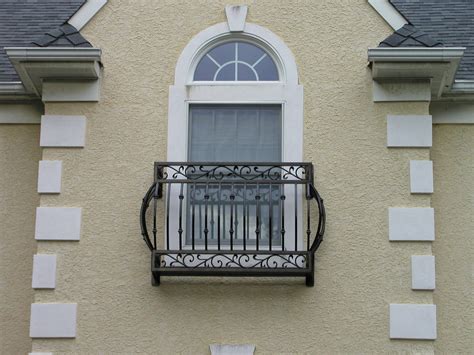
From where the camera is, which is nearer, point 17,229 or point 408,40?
point 408,40

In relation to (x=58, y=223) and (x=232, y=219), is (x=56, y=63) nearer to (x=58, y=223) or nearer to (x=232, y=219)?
(x=58, y=223)

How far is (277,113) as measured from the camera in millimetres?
9375

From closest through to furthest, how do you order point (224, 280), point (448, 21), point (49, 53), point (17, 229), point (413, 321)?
point (413, 321)
point (224, 280)
point (49, 53)
point (17, 229)
point (448, 21)

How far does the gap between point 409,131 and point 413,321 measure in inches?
83.9

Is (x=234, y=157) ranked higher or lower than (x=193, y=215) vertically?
higher

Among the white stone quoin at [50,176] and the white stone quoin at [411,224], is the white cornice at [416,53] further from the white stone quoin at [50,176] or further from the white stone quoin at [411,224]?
the white stone quoin at [50,176]

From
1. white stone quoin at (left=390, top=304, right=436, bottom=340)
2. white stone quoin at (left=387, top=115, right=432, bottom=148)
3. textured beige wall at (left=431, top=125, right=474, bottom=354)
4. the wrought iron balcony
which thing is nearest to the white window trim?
the wrought iron balcony

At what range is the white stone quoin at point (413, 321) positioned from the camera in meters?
8.58

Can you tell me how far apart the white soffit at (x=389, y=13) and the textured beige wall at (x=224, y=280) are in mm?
86

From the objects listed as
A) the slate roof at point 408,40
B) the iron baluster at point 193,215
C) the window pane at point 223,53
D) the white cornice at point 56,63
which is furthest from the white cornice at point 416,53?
the white cornice at point 56,63

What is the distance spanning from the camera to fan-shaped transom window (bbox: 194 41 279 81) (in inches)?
374

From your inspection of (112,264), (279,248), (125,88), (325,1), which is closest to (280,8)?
(325,1)

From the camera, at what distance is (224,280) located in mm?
8852

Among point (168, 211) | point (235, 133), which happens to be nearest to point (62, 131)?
point (168, 211)
